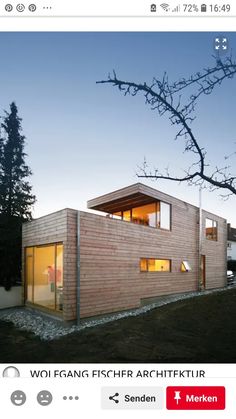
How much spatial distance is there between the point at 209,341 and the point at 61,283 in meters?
4.72

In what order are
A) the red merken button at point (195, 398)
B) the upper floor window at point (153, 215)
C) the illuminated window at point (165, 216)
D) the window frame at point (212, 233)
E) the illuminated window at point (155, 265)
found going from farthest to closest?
the window frame at point (212, 233)
the illuminated window at point (165, 216)
the upper floor window at point (153, 215)
the illuminated window at point (155, 265)
the red merken button at point (195, 398)

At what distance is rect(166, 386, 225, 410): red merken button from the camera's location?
191 cm

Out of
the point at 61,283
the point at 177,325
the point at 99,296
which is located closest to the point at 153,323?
the point at 177,325

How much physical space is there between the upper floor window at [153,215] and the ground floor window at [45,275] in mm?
4899

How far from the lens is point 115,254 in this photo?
937cm

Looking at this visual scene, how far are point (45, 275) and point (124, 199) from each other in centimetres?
506

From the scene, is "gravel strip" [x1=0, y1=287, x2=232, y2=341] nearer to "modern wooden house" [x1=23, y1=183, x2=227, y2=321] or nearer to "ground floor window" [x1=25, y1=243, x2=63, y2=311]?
"modern wooden house" [x1=23, y1=183, x2=227, y2=321]

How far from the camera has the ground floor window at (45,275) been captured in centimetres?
834

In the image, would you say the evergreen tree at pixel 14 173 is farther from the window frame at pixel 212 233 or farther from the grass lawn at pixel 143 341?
the window frame at pixel 212 233

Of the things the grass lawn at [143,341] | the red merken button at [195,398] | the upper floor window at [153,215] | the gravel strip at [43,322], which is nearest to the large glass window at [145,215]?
the upper floor window at [153,215]
